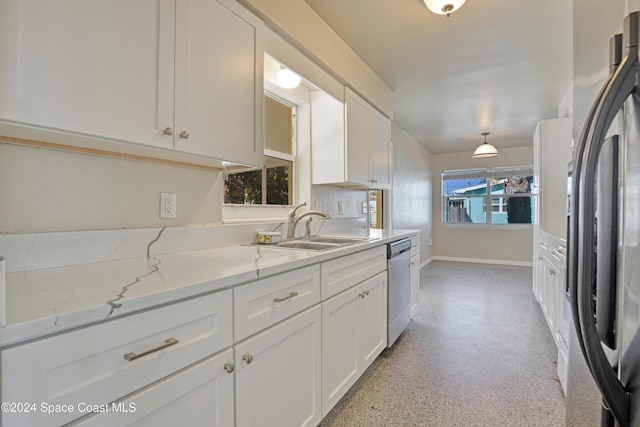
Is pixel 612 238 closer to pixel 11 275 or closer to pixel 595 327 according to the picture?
pixel 595 327

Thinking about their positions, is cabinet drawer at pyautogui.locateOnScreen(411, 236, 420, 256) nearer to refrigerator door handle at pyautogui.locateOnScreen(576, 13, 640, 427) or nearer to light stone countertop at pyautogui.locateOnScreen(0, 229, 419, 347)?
light stone countertop at pyautogui.locateOnScreen(0, 229, 419, 347)

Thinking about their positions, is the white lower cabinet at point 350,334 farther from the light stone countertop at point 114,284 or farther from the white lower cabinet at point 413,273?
the white lower cabinet at point 413,273

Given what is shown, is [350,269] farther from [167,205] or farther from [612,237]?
[612,237]

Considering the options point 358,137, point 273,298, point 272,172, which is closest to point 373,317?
point 273,298

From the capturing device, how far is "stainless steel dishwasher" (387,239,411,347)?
2.29 metres

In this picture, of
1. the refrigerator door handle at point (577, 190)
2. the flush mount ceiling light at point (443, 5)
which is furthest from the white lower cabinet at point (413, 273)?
the refrigerator door handle at point (577, 190)

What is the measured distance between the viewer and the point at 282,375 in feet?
3.91

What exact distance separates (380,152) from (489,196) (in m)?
4.49

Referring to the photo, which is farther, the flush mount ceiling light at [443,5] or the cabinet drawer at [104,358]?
the flush mount ceiling light at [443,5]

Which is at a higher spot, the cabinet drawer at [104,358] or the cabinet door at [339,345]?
the cabinet drawer at [104,358]

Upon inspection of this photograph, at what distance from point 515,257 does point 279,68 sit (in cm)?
614

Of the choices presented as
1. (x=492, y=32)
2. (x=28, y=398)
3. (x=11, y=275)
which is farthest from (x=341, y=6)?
(x=28, y=398)

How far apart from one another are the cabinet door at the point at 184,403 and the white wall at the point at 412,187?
3.99 meters

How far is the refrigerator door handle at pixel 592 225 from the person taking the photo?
1.79 feet
